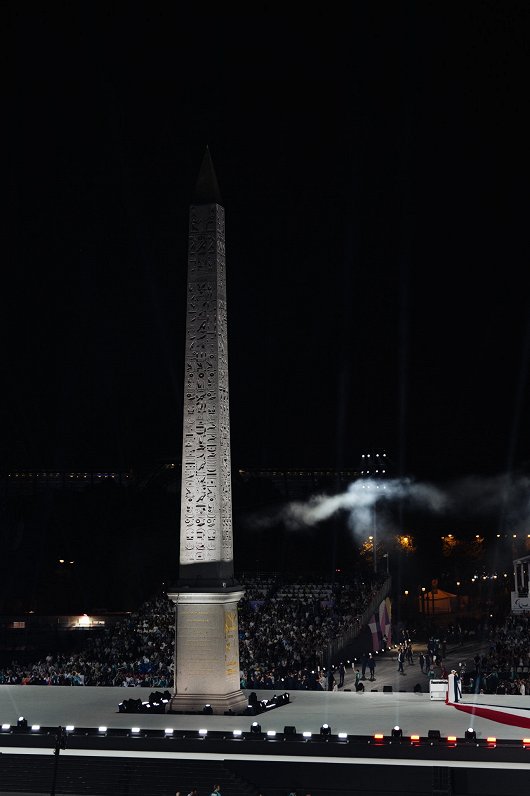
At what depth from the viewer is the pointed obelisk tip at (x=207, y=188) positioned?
98.2 ft

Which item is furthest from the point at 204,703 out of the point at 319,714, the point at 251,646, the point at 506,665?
the point at 506,665

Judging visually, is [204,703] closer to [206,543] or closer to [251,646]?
[206,543]

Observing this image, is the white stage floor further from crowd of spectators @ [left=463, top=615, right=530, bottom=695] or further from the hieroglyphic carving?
the hieroglyphic carving

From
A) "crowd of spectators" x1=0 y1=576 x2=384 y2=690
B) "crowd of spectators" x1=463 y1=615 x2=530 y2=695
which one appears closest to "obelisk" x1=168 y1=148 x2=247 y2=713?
"crowd of spectators" x1=0 y1=576 x2=384 y2=690

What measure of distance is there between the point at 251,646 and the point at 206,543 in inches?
522

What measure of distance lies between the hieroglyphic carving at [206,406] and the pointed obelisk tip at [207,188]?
0.24m

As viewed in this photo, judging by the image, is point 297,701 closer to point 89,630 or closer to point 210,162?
point 210,162

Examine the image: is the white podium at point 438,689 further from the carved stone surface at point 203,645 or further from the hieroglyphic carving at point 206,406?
the hieroglyphic carving at point 206,406

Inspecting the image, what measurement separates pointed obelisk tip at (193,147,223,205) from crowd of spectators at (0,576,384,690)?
14.8m

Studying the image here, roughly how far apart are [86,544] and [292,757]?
42.1 metres

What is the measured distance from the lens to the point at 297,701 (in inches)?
1240

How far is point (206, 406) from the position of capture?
28.5 metres

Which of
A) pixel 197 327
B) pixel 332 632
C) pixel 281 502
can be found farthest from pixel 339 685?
pixel 281 502

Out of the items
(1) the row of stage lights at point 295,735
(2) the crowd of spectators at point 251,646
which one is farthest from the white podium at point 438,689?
(1) the row of stage lights at point 295,735
